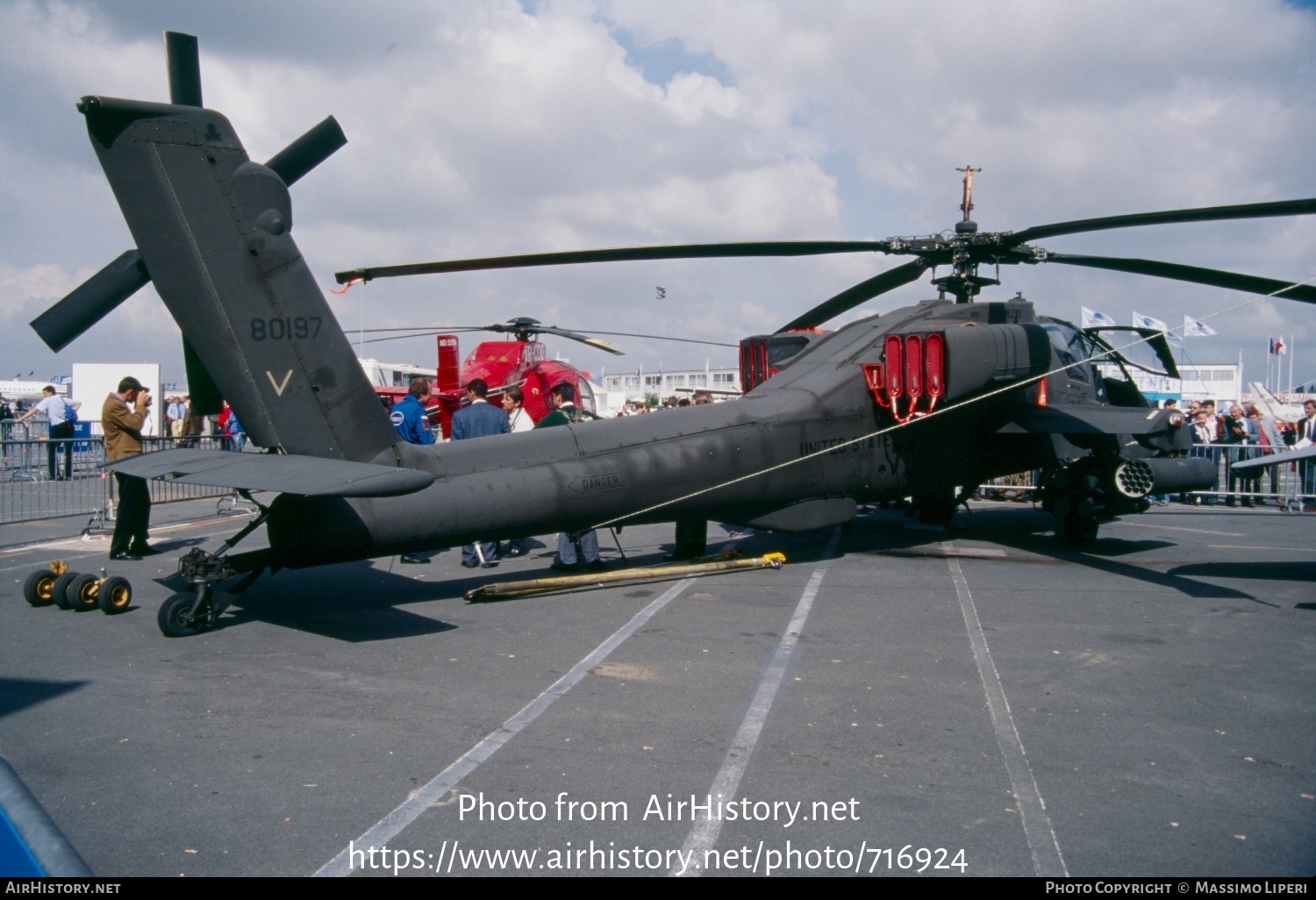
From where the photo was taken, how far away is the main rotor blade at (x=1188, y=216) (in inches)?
278

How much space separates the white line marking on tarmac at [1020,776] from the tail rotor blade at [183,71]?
6.69 metres

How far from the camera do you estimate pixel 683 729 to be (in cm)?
501

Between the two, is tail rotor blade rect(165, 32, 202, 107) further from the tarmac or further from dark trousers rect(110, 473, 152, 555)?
dark trousers rect(110, 473, 152, 555)

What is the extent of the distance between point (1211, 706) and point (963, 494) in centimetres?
716

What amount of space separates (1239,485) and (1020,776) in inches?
673

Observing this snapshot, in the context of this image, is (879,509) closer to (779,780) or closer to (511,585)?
(511,585)

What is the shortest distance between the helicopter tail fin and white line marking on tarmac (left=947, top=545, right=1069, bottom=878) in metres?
4.83

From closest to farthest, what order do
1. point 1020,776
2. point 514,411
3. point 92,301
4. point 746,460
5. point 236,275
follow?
point 1020,776 < point 92,301 < point 236,275 < point 746,460 < point 514,411

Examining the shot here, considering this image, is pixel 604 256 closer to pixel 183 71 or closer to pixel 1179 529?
pixel 183 71

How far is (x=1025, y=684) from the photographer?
587 cm

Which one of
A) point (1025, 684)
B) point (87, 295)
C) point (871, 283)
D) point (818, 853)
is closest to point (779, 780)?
point (818, 853)

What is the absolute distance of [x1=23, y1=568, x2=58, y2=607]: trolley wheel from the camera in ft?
25.8

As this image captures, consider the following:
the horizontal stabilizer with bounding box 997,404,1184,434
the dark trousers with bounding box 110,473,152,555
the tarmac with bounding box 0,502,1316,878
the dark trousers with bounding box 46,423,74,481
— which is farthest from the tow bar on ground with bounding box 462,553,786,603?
the dark trousers with bounding box 46,423,74,481

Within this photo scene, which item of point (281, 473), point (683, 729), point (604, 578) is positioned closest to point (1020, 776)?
point (683, 729)
